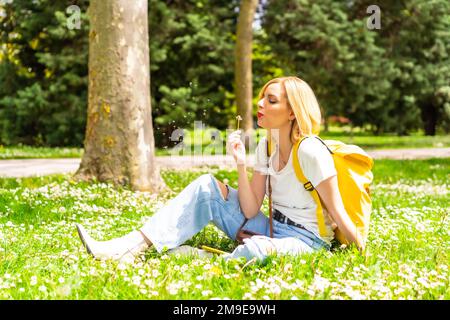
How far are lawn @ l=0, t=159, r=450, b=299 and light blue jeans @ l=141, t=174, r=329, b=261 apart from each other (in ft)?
0.36

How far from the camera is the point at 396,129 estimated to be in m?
22.2

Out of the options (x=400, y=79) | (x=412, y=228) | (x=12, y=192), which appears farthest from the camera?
(x=400, y=79)

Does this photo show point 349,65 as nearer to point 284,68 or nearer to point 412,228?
point 284,68

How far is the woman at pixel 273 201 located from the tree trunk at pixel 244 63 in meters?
11.8

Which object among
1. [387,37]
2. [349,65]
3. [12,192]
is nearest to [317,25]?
[349,65]

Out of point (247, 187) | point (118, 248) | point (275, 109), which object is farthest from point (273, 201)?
point (118, 248)

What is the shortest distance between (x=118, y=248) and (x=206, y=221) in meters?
0.62

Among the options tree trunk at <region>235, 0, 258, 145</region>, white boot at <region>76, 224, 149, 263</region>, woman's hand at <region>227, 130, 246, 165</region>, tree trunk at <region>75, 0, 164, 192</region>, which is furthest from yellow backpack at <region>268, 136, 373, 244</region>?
tree trunk at <region>235, 0, 258, 145</region>

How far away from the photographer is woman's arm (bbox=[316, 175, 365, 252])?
4.14m

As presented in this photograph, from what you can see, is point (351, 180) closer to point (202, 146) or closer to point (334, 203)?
point (334, 203)

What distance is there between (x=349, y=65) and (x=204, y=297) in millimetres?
16576

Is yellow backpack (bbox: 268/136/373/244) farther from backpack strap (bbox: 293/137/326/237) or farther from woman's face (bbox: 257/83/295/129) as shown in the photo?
woman's face (bbox: 257/83/295/129)

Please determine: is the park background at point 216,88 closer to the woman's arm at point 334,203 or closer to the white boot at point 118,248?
the white boot at point 118,248

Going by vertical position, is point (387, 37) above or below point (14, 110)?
above
